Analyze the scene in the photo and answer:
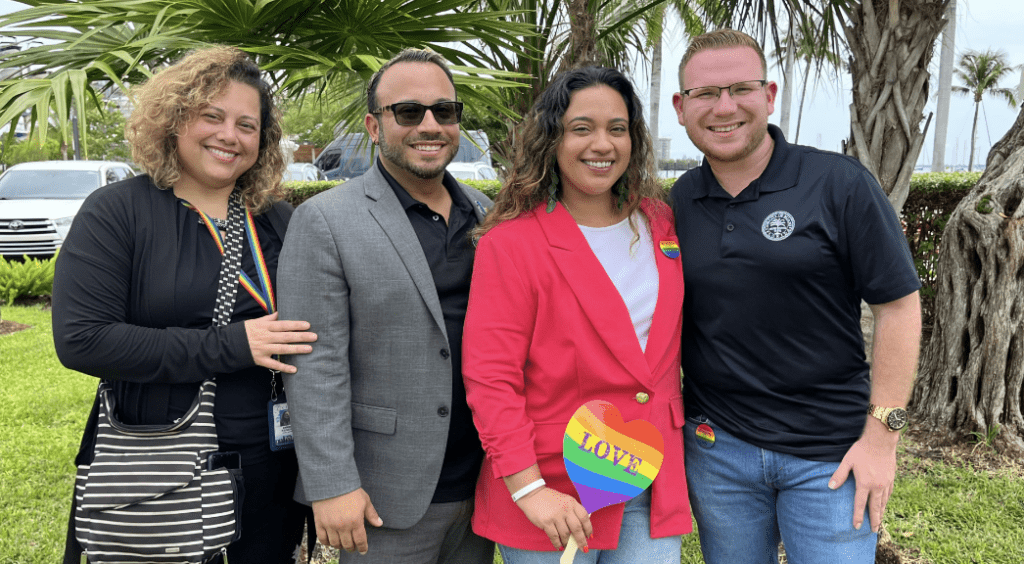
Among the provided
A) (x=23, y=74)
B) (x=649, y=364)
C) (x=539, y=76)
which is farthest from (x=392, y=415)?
(x=539, y=76)

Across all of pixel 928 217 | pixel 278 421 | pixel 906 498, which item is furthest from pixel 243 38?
pixel 928 217

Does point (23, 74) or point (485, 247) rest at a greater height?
point (23, 74)

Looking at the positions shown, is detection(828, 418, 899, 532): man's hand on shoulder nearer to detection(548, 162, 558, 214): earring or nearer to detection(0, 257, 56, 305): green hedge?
detection(548, 162, 558, 214): earring

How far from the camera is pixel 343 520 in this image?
1882 millimetres

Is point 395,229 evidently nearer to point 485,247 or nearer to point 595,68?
point 485,247

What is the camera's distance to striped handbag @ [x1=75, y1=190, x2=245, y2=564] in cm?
180

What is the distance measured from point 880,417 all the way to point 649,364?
645 mm

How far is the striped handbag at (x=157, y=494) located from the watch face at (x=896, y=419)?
A: 1.80 metres

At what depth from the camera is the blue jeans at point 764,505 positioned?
1.91 metres

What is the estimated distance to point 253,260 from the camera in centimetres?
207

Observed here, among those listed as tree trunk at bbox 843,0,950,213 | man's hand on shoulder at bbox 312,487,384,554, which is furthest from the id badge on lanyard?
tree trunk at bbox 843,0,950,213

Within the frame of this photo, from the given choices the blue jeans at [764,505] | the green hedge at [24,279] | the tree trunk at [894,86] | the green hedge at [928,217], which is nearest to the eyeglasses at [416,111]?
the blue jeans at [764,505]

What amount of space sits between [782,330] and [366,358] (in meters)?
1.18

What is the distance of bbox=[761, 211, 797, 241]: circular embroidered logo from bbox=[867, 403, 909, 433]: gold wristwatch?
0.54 meters
